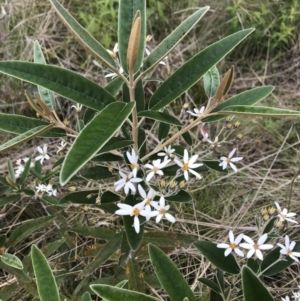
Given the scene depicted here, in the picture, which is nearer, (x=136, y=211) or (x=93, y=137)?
(x=93, y=137)

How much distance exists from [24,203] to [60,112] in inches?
23.1

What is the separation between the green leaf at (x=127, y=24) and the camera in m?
0.96

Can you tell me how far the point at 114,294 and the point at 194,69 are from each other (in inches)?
20.6

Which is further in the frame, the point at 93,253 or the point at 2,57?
the point at 2,57

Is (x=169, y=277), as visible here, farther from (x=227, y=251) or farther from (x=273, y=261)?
(x=273, y=261)

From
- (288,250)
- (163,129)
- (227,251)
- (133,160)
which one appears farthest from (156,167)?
(288,250)

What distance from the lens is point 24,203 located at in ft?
6.48

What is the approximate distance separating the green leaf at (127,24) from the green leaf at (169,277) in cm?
43

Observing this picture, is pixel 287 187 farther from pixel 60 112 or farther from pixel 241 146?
pixel 60 112

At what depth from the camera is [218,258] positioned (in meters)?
1.12

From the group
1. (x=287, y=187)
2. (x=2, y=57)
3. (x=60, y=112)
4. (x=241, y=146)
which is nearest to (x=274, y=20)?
(x=241, y=146)

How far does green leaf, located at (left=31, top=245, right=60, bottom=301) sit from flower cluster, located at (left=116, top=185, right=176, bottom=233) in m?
0.21

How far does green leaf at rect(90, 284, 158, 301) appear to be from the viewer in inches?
31.8

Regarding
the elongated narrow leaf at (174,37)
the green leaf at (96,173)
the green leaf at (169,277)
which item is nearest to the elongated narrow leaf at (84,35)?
the elongated narrow leaf at (174,37)
